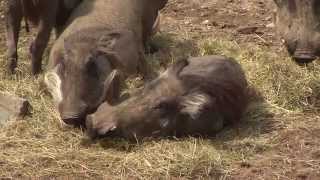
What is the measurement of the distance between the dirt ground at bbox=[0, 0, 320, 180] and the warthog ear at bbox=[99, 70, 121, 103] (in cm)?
31

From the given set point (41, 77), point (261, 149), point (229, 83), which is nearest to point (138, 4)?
point (41, 77)

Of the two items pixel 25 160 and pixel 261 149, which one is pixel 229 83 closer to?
pixel 261 149

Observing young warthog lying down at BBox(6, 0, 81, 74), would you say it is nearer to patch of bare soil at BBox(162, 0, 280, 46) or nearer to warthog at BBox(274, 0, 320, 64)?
patch of bare soil at BBox(162, 0, 280, 46)

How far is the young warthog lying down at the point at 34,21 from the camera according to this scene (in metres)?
5.44

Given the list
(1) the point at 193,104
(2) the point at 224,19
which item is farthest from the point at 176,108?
(2) the point at 224,19

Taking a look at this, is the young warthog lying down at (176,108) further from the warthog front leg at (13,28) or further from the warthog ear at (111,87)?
the warthog front leg at (13,28)

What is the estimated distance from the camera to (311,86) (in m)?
5.17

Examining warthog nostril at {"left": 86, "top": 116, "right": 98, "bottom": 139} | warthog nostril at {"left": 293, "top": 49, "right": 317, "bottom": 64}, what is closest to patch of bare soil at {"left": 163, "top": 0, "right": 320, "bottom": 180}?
warthog nostril at {"left": 293, "top": 49, "right": 317, "bottom": 64}

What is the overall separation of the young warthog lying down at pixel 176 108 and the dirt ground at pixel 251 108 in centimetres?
12

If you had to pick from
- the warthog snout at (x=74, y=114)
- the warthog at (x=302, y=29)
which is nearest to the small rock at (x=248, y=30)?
the warthog at (x=302, y=29)

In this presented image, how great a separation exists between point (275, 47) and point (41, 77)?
79.7 inches

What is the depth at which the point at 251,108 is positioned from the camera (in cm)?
491

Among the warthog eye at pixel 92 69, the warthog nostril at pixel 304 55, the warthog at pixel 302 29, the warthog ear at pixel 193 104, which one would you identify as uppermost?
the warthog at pixel 302 29

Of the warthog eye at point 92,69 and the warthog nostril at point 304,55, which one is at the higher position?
the warthog nostril at point 304,55
